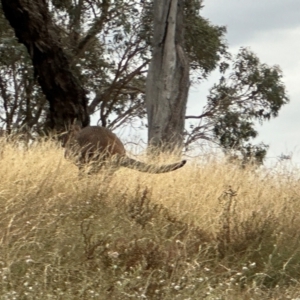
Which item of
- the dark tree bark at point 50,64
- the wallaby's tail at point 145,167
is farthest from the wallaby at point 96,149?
the dark tree bark at point 50,64

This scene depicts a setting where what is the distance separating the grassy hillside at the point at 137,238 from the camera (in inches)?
194

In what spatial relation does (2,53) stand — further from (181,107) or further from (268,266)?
(268,266)

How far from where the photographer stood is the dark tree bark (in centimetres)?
1463

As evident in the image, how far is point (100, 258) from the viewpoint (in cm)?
539

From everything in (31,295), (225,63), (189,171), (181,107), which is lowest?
(31,295)

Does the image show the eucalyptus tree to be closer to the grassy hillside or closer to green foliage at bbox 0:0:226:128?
green foliage at bbox 0:0:226:128

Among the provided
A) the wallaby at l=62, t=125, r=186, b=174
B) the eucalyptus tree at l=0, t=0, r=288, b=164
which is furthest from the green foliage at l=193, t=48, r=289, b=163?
the wallaby at l=62, t=125, r=186, b=174

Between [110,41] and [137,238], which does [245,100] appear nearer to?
[110,41]

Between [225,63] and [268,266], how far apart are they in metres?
17.5

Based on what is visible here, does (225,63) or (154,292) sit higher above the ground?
(225,63)

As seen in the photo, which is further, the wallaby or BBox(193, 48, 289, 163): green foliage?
BBox(193, 48, 289, 163): green foliage

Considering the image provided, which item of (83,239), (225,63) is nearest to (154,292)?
(83,239)

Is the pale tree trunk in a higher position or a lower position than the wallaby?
higher

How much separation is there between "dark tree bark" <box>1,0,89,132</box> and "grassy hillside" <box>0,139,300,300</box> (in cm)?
625
